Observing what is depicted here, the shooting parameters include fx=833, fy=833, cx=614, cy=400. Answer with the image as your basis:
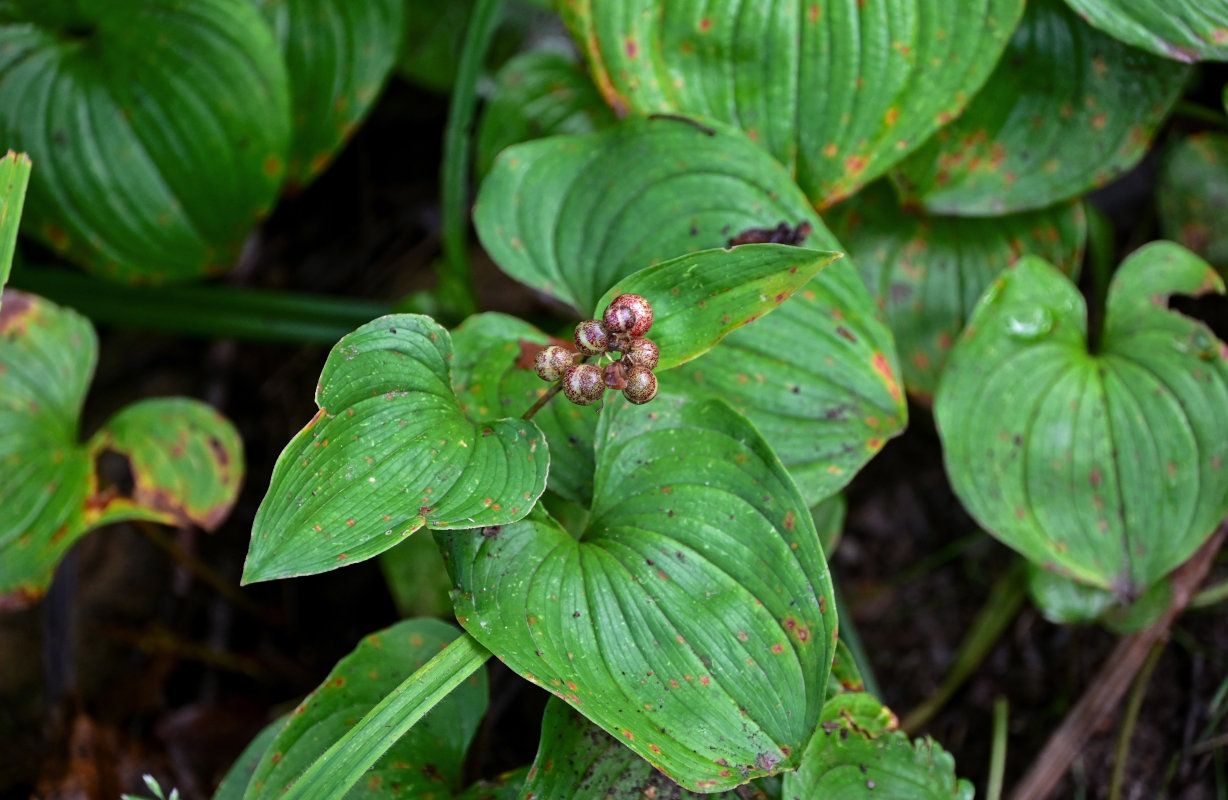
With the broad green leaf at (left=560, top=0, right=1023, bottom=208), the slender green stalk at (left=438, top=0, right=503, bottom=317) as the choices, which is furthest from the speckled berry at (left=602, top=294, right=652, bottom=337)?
the slender green stalk at (left=438, top=0, right=503, bottom=317)

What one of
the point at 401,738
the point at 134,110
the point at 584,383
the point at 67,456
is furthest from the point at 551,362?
the point at 134,110

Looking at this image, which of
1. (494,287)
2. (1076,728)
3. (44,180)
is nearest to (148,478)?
(44,180)

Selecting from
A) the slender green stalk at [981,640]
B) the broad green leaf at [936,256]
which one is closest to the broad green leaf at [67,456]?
the broad green leaf at [936,256]

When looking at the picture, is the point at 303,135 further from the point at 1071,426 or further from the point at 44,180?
the point at 1071,426

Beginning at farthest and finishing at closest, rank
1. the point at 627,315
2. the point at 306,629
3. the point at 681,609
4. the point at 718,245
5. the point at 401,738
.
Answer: the point at 306,629 < the point at 718,245 < the point at 401,738 < the point at 681,609 < the point at 627,315

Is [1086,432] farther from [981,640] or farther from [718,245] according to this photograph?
[718,245]

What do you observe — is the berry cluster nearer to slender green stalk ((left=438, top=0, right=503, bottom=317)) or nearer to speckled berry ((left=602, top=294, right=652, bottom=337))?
speckled berry ((left=602, top=294, right=652, bottom=337))

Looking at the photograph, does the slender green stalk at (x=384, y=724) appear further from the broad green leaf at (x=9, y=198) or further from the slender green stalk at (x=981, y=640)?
the slender green stalk at (x=981, y=640)
